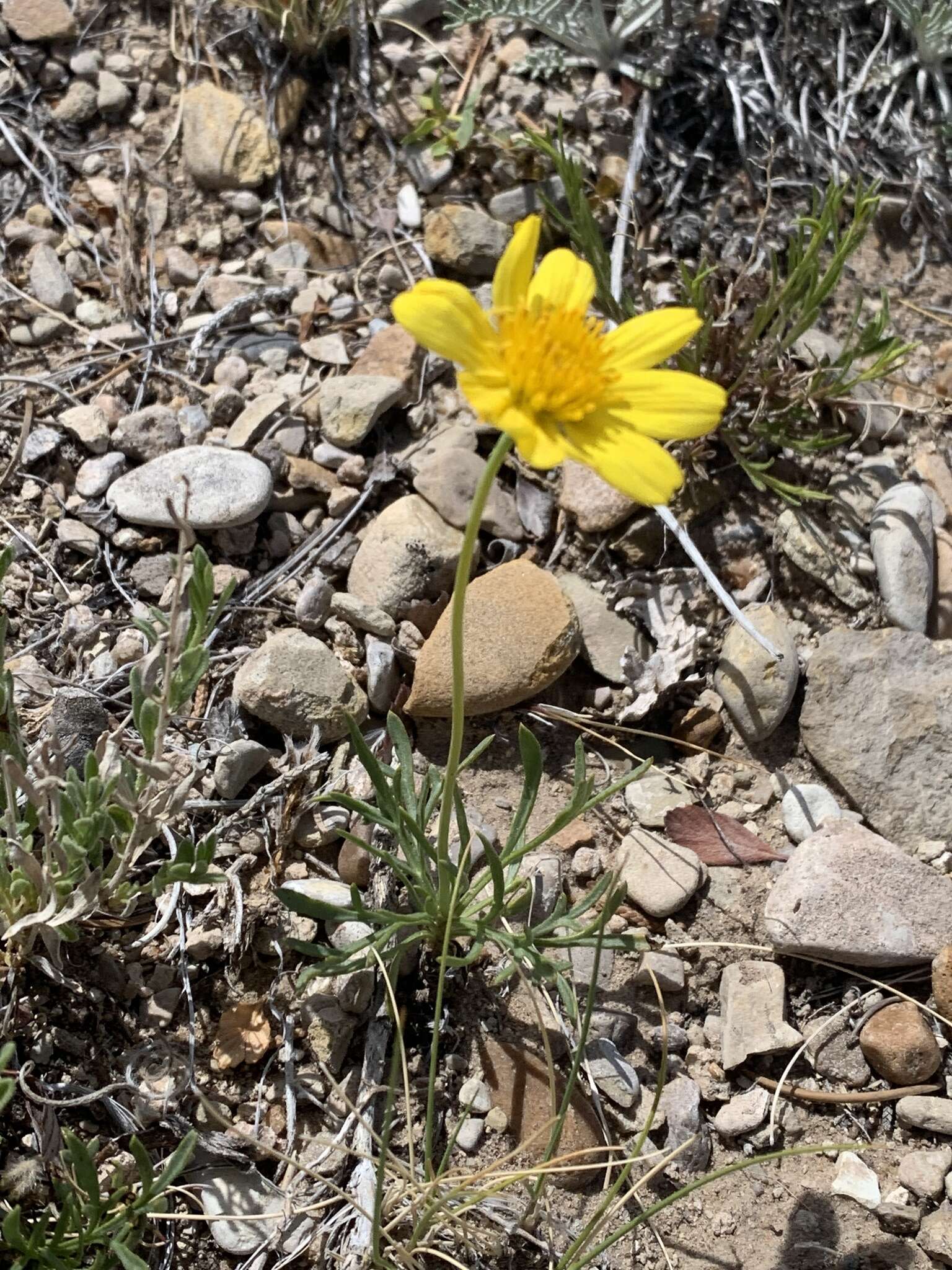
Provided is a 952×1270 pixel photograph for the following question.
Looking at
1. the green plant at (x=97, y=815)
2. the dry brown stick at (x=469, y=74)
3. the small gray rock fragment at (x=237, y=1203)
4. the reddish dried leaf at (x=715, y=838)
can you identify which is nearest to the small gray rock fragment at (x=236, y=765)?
the green plant at (x=97, y=815)

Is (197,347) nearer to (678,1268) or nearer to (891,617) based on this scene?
(891,617)

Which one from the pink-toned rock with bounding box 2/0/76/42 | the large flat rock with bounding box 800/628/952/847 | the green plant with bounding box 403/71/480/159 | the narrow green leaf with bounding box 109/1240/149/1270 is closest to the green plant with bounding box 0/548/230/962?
the narrow green leaf with bounding box 109/1240/149/1270

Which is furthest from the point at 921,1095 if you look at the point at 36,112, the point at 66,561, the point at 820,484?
the point at 36,112

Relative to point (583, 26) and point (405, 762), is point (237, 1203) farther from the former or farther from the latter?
point (583, 26)

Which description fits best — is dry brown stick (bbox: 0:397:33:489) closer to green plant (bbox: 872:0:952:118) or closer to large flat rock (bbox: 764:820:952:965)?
large flat rock (bbox: 764:820:952:965)

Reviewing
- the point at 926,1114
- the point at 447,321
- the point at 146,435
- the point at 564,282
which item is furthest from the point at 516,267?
the point at 926,1114
